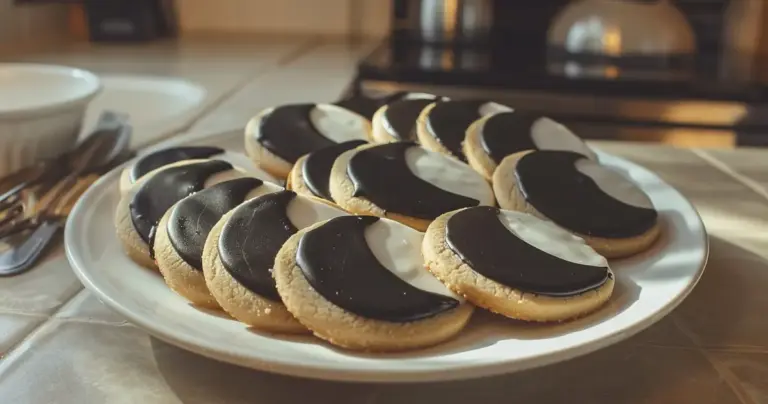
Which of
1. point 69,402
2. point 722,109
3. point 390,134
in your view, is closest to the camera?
point 69,402

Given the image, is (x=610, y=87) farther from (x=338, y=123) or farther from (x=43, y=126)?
(x=43, y=126)

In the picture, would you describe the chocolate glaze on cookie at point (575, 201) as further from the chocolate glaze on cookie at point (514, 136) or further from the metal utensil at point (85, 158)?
the metal utensil at point (85, 158)

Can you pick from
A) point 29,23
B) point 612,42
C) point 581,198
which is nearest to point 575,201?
point 581,198

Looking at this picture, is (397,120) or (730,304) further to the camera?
(397,120)

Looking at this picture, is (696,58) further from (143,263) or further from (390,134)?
(143,263)

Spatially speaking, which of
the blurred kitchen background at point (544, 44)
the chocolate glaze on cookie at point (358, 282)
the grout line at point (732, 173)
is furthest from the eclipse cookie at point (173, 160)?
the blurred kitchen background at point (544, 44)

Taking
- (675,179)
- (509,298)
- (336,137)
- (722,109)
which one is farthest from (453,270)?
(722,109)
